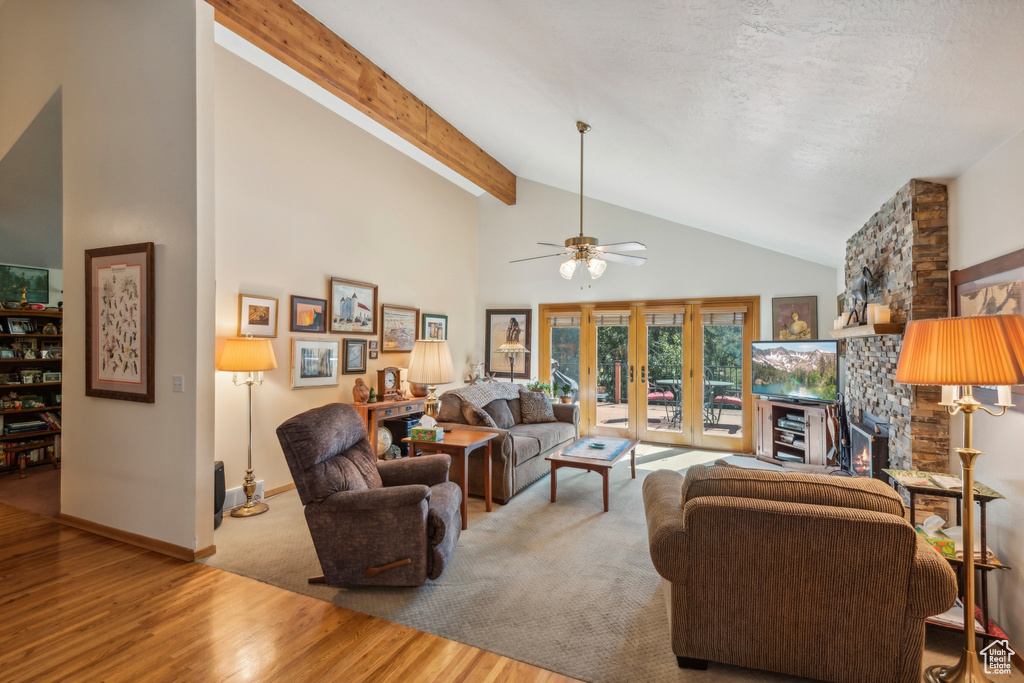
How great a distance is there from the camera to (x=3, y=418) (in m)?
5.00

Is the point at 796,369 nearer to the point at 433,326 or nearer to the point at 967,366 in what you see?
the point at 967,366

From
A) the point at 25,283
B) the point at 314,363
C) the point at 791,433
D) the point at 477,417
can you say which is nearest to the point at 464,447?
the point at 477,417

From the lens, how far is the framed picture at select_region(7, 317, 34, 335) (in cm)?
501

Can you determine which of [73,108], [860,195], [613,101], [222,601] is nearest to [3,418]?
[73,108]

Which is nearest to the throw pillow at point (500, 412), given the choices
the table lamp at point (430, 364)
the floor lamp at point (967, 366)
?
the table lamp at point (430, 364)

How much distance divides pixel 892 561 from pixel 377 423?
438 cm

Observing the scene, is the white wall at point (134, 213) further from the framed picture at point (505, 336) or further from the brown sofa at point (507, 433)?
the framed picture at point (505, 336)

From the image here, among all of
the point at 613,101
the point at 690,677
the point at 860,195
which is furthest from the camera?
the point at 860,195

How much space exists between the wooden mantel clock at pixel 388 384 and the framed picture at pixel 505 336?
2.03 meters

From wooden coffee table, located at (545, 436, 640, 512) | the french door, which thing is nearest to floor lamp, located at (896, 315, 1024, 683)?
wooden coffee table, located at (545, 436, 640, 512)

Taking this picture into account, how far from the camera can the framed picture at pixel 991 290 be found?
2004 millimetres

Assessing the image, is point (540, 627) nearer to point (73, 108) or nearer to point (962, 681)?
point (962, 681)

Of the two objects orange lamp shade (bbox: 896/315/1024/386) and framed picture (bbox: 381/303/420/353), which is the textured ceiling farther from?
framed picture (bbox: 381/303/420/353)

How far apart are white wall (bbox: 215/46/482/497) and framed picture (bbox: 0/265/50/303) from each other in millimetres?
3443
